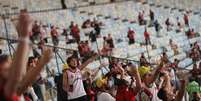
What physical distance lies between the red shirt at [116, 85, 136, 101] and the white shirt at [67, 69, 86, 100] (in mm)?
1078

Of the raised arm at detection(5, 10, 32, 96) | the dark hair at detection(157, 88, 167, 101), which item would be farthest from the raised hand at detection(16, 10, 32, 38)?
the dark hair at detection(157, 88, 167, 101)

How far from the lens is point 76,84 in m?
8.09

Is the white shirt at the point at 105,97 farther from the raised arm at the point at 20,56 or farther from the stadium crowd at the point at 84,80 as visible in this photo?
the raised arm at the point at 20,56

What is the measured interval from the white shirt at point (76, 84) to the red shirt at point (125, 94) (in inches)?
42.4

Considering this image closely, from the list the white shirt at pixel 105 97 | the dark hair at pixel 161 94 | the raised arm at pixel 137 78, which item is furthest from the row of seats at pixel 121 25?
the raised arm at pixel 137 78

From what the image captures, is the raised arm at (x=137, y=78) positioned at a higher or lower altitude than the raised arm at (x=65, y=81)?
higher

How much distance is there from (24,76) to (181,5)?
35.8 metres

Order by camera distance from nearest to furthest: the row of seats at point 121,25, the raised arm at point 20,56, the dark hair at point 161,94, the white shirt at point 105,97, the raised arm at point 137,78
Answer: the raised arm at point 20,56, the raised arm at point 137,78, the white shirt at point 105,97, the dark hair at point 161,94, the row of seats at point 121,25

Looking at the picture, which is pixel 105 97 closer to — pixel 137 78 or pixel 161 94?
pixel 161 94

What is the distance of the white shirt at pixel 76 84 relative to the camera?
26.0 feet

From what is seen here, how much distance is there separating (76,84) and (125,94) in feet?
4.25

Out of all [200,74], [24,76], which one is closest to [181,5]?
[200,74]

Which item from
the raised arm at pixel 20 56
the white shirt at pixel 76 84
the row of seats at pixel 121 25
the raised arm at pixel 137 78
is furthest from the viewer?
the row of seats at pixel 121 25

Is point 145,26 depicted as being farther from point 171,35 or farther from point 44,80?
point 44,80
